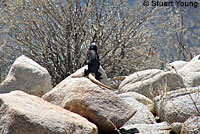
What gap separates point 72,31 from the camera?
6.47 m

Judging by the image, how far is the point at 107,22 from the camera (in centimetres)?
719

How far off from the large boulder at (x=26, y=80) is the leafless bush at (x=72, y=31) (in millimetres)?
1742

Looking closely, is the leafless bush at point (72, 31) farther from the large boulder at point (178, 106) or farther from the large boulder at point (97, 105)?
the large boulder at point (97, 105)

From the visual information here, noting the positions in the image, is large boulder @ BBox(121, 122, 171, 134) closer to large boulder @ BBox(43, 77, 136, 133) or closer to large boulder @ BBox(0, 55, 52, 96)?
large boulder @ BBox(43, 77, 136, 133)

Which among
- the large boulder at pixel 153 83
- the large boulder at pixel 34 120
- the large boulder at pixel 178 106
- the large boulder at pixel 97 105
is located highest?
the large boulder at pixel 34 120

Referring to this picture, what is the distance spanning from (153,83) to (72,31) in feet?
7.02

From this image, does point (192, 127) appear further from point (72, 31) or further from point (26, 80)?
point (72, 31)

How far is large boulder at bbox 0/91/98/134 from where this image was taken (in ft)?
8.27

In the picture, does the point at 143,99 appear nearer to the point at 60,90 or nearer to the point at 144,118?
the point at 144,118

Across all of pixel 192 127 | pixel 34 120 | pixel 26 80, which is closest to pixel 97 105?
pixel 34 120

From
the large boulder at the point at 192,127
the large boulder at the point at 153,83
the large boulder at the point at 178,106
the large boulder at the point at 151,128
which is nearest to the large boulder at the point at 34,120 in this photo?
the large boulder at the point at 151,128

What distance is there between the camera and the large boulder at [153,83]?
17.2ft

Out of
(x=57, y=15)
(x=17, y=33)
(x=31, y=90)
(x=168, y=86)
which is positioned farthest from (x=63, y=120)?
(x=17, y=33)

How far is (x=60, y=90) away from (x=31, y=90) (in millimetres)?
1083
